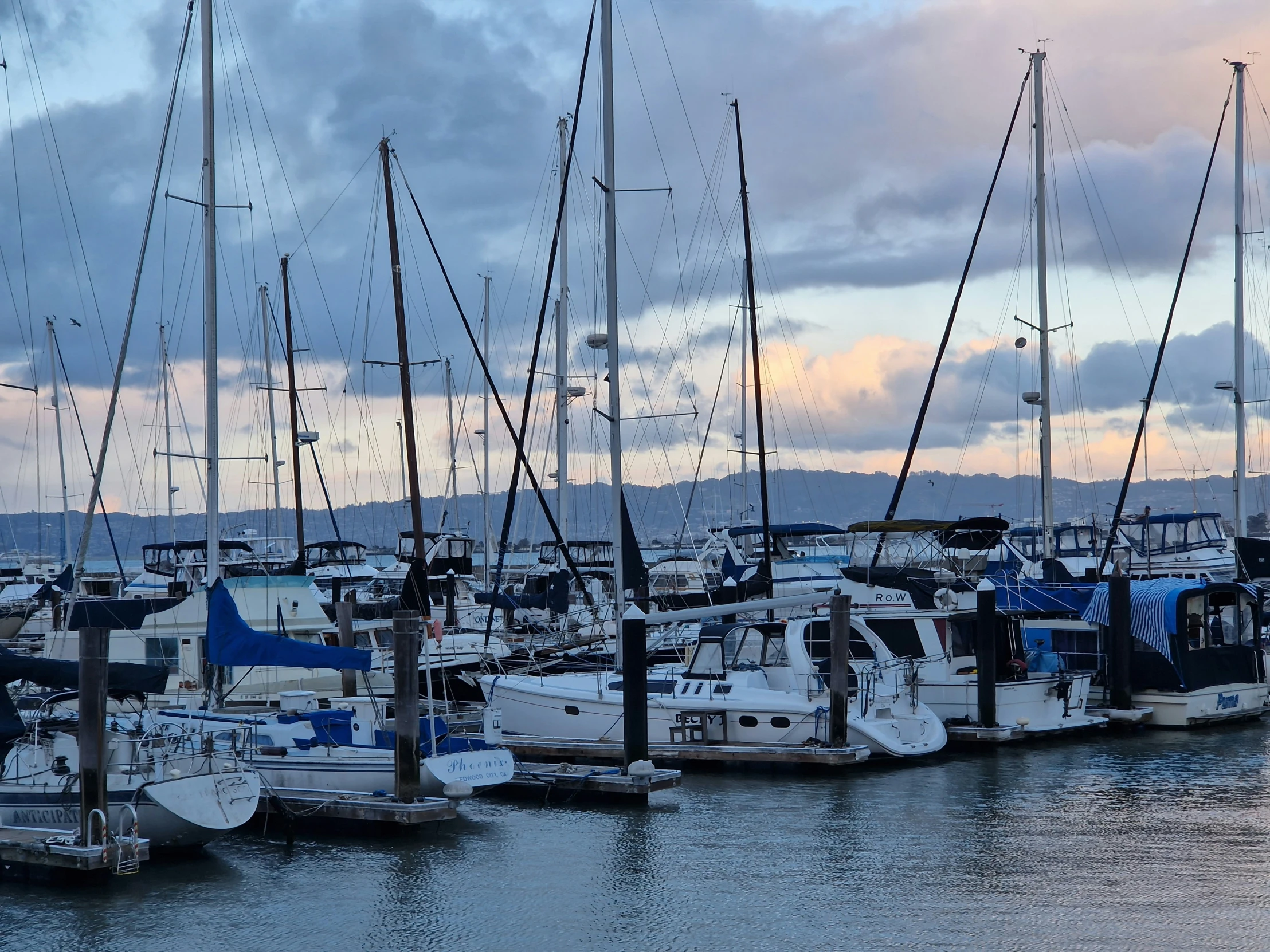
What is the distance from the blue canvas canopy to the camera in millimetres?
25875

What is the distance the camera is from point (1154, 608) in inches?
1028

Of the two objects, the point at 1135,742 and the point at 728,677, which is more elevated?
the point at 728,677

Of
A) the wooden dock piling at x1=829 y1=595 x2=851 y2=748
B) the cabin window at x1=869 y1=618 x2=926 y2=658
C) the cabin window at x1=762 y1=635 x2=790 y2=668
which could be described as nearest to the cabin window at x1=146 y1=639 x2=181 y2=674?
the cabin window at x1=762 y1=635 x2=790 y2=668

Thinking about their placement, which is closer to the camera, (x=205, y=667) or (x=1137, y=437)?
(x=205, y=667)

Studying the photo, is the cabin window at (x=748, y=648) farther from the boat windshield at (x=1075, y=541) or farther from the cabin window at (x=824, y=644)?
the boat windshield at (x=1075, y=541)

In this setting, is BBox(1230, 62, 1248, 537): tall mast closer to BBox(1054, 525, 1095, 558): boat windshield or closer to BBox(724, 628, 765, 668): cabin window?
BBox(1054, 525, 1095, 558): boat windshield

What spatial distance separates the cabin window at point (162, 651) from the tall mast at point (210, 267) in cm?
450

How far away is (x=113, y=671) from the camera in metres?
16.4

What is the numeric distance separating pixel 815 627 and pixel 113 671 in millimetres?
12176

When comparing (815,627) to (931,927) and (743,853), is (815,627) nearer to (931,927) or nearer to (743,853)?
(743,853)

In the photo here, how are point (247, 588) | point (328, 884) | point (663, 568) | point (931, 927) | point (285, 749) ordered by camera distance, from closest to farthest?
point (931, 927) < point (328, 884) < point (285, 749) < point (247, 588) < point (663, 568)

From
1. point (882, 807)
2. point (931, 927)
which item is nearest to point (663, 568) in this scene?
point (882, 807)

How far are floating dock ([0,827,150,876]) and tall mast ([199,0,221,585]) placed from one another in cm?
781

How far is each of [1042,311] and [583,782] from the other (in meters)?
22.6
